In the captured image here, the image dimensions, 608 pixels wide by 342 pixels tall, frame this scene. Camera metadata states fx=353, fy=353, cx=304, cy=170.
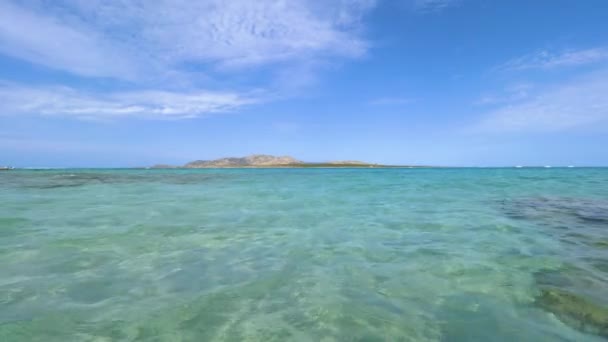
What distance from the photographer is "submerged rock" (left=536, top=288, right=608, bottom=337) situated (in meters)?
3.67

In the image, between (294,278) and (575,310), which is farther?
(294,278)

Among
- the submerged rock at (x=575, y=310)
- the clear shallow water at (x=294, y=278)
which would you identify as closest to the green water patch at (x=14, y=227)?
the clear shallow water at (x=294, y=278)

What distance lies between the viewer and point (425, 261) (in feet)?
20.2

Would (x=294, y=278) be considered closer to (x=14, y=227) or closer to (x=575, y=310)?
(x=575, y=310)

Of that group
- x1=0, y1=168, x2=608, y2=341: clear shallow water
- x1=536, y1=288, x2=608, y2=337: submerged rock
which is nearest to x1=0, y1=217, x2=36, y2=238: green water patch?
x1=0, y1=168, x2=608, y2=341: clear shallow water

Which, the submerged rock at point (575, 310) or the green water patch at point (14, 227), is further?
the green water patch at point (14, 227)

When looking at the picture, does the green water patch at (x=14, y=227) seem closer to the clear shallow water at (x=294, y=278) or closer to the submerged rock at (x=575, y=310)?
the clear shallow water at (x=294, y=278)

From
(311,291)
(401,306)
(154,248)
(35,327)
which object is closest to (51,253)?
(154,248)

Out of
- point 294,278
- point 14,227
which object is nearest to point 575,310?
point 294,278

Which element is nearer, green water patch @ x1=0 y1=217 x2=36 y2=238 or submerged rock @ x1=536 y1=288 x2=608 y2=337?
submerged rock @ x1=536 y1=288 x2=608 y2=337

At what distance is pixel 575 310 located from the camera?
13.3 feet

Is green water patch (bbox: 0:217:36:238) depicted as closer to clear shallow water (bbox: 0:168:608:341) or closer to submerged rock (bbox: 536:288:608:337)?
clear shallow water (bbox: 0:168:608:341)

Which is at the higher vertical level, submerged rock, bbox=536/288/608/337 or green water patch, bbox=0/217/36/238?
green water patch, bbox=0/217/36/238

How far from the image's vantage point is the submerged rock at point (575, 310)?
12.1ft
